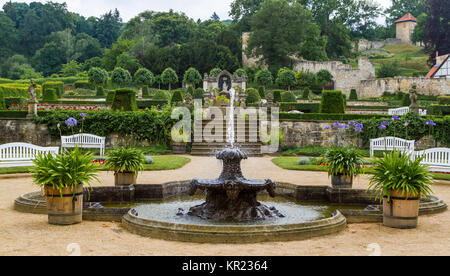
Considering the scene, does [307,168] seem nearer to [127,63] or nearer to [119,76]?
[119,76]

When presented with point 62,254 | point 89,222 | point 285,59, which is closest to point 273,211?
point 89,222

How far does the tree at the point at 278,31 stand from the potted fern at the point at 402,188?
43718mm

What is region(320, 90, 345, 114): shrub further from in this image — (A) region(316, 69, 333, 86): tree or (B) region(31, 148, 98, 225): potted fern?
(A) region(316, 69, 333, 86): tree

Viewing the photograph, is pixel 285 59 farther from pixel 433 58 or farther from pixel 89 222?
pixel 89 222

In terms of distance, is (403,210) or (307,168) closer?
(403,210)

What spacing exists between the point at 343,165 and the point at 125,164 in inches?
142

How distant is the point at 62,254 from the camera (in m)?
4.38

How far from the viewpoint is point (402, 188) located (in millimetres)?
5641

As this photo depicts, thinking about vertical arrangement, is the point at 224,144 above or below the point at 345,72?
below

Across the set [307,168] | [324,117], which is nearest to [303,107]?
[324,117]

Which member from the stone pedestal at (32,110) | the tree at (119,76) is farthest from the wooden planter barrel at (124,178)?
the tree at (119,76)

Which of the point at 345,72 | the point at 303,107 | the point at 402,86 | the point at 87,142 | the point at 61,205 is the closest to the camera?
the point at 61,205

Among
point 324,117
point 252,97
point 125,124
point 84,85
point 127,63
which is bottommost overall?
point 125,124

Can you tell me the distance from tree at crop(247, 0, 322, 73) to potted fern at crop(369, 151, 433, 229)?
4372 centimetres
